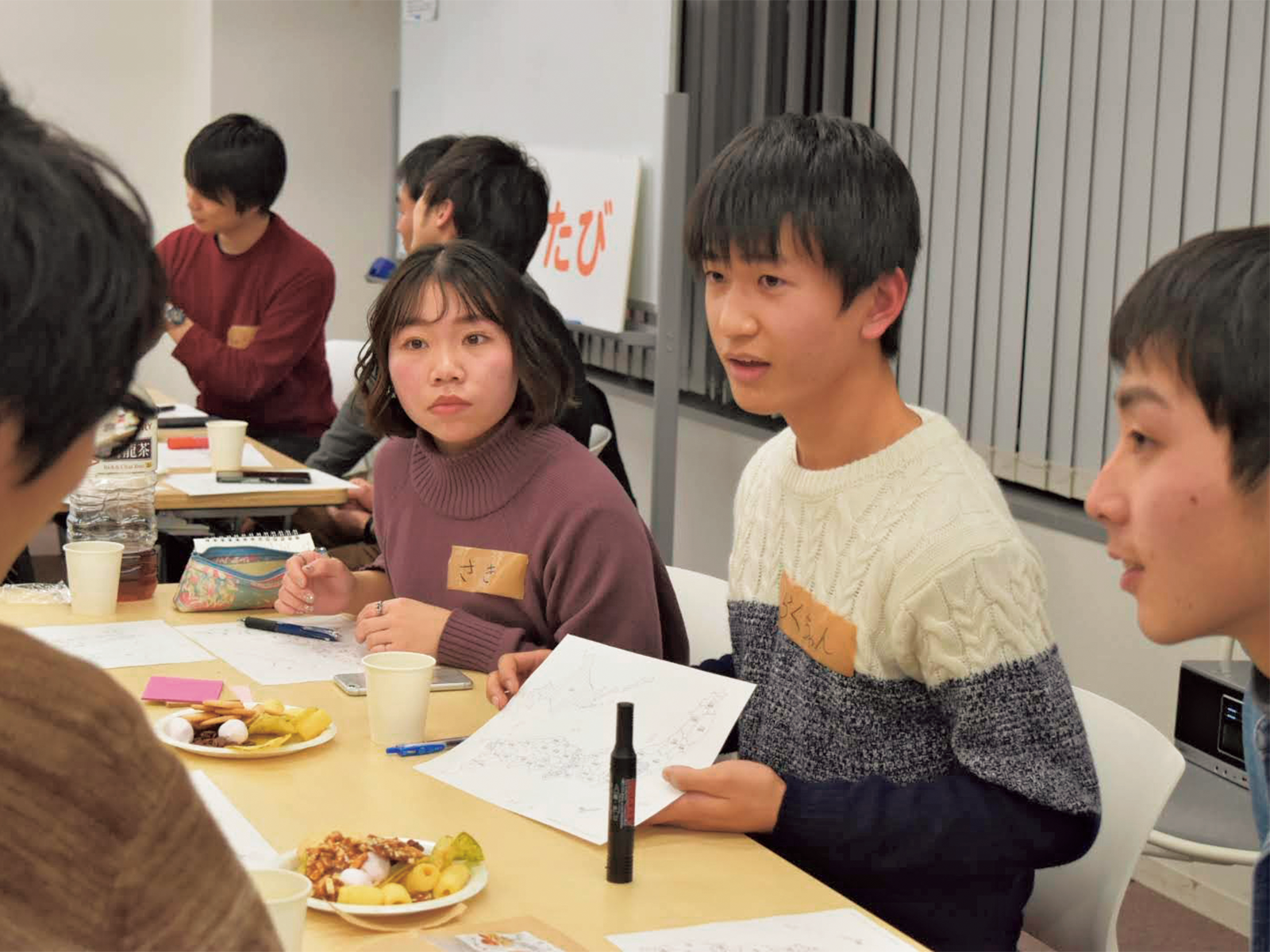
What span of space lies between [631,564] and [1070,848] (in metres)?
0.73

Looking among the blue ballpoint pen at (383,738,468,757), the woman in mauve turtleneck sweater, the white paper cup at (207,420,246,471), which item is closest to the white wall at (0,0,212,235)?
the white paper cup at (207,420,246,471)

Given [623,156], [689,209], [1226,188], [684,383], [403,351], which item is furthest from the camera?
[684,383]

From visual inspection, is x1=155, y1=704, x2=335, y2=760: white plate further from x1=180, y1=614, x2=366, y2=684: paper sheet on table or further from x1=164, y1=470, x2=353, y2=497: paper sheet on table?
x1=164, y1=470, x2=353, y2=497: paper sheet on table

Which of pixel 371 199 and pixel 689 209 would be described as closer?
pixel 689 209

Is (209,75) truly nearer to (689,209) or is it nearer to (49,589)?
(49,589)

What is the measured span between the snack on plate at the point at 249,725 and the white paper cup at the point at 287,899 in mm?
466

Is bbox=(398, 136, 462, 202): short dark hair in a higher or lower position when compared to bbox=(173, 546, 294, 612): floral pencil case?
higher

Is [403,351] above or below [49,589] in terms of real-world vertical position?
above

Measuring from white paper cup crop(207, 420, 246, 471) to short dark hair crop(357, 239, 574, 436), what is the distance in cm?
126

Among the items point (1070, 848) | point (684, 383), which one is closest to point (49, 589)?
point (1070, 848)

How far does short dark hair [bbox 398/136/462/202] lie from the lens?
3559 millimetres

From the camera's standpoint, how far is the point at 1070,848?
1.46 meters

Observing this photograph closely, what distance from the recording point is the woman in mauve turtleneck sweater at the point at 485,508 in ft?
6.46

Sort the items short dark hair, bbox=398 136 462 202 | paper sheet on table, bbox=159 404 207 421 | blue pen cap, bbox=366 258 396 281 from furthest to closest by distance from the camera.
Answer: blue pen cap, bbox=366 258 396 281
paper sheet on table, bbox=159 404 207 421
short dark hair, bbox=398 136 462 202
